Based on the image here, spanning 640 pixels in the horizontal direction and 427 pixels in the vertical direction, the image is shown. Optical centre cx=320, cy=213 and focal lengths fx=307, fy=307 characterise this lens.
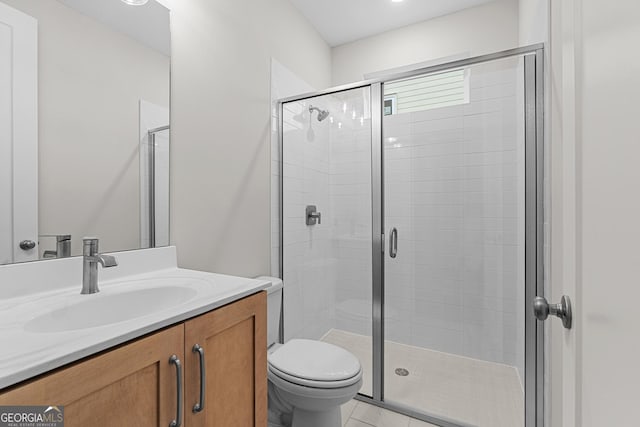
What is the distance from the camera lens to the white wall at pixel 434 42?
2275 mm

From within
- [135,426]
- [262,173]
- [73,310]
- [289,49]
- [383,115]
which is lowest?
[135,426]

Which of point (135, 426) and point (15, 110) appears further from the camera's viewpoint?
point (15, 110)

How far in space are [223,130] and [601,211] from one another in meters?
1.59

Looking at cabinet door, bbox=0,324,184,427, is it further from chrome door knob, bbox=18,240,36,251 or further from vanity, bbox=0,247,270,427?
chrome door knob, bbox=18,240,36,251

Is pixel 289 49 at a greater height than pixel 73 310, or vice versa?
pixel 289 49

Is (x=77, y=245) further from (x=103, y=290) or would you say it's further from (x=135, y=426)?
(x=135, y=426)

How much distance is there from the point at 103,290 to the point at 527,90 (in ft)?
6.59

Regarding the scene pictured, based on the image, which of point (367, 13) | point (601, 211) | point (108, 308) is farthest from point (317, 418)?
point (367, 13)

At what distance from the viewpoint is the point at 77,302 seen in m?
0.89

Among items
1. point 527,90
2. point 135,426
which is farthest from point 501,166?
point 135,426

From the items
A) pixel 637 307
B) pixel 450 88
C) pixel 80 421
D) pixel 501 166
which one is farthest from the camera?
pixel 450 88

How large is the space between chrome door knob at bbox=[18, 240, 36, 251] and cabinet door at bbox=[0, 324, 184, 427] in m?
0.61

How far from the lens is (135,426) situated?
66 cm

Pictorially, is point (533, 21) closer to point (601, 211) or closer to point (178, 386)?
point (601, 211)
